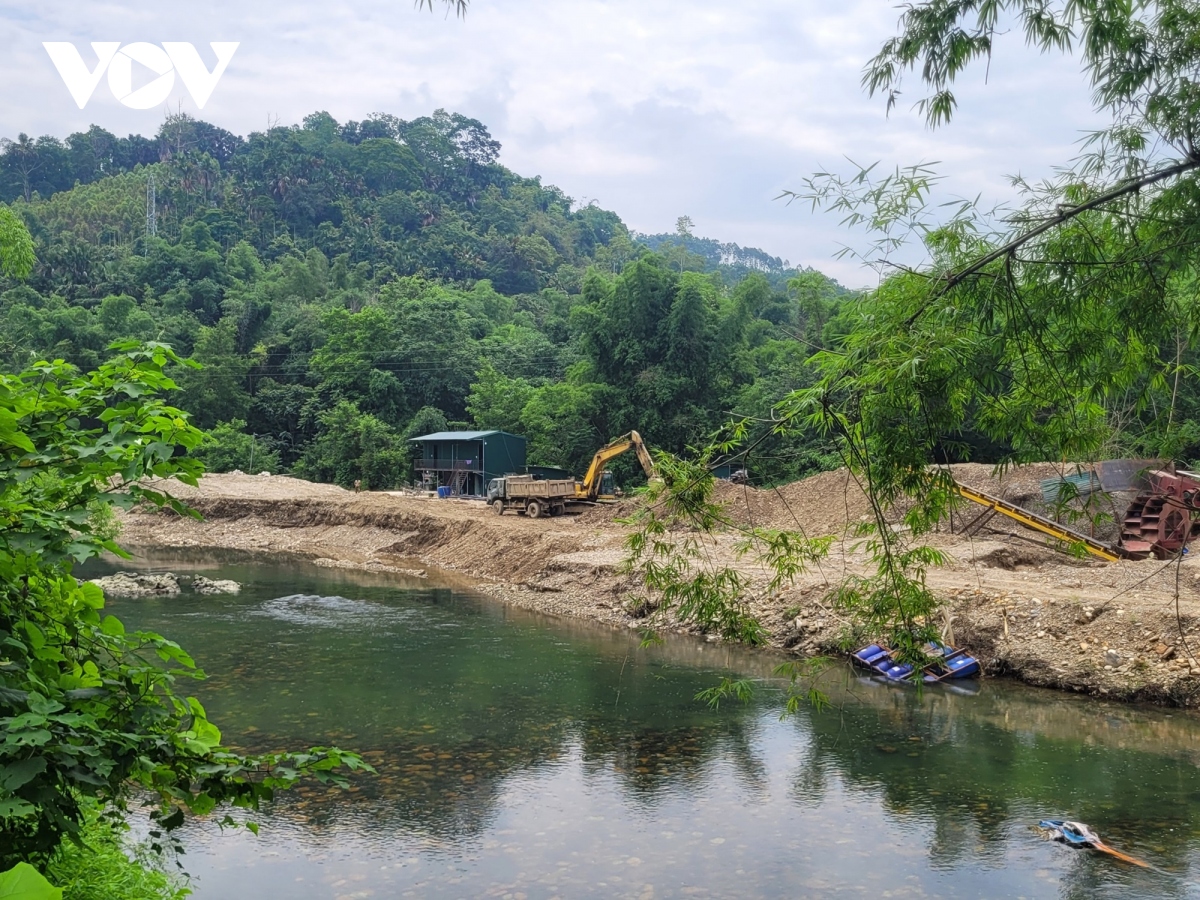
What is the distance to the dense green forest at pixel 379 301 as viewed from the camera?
3831cm

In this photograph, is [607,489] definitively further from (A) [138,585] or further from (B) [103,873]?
(B) [103,873]

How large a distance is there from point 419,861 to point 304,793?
7.71 ft

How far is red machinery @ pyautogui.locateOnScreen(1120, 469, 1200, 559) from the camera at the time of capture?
62.5ft

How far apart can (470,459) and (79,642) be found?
36.2 m

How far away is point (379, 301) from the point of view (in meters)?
57.6

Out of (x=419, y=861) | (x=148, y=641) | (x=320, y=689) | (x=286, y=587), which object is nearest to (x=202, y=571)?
(x=286, y=587)

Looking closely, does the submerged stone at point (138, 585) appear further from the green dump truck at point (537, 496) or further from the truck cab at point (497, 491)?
the truck cab at point (497, 491)

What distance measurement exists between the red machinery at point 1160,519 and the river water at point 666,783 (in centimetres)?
676

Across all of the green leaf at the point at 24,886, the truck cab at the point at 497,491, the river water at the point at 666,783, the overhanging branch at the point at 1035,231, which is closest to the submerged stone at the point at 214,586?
the river water at the point at 666,783

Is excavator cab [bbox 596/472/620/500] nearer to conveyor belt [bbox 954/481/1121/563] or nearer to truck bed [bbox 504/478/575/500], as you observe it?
truck bed [bbox 504/478/575/500]

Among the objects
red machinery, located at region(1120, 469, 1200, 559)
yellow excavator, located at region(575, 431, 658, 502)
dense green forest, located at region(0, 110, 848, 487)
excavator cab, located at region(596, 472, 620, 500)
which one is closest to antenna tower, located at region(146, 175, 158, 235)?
dense green forest, located at region(0, 110, 848, 487)

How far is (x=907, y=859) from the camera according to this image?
9.03m

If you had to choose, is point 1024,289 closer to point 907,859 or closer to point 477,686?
point 907,859

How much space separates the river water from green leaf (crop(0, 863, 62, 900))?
7434mm
